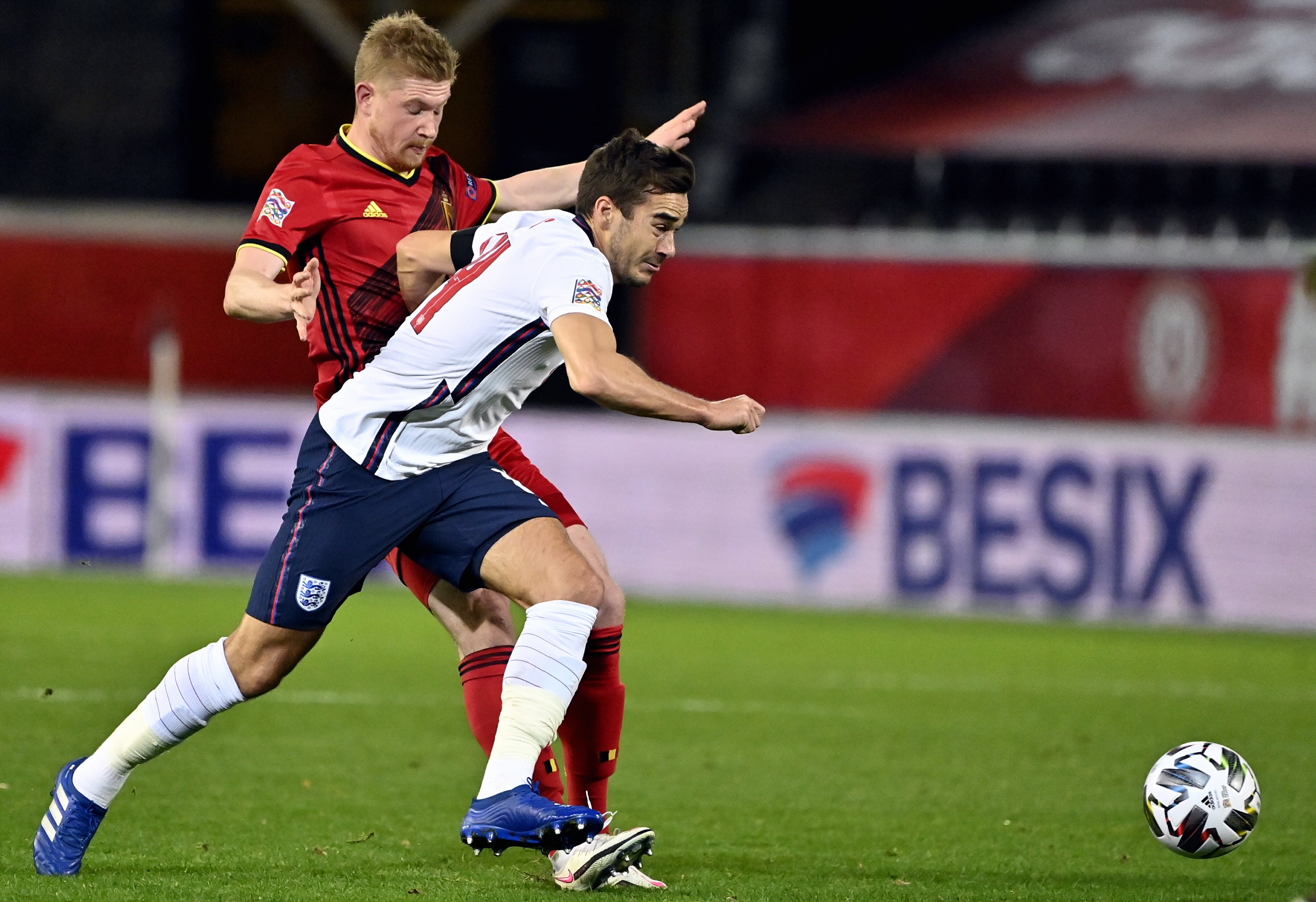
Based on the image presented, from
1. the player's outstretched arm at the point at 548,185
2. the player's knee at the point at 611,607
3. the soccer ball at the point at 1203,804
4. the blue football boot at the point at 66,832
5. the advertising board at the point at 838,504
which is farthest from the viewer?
the advertising board at the point at 838,504

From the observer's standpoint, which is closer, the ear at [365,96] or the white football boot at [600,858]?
the white football boot at [600,858]

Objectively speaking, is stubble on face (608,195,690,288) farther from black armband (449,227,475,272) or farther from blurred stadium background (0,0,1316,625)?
blurred stadium background (0,0,1316,625)

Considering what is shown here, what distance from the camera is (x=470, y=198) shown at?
216 inches

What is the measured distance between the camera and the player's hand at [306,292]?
4.53 metres

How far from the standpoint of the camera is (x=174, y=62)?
1870 centimetres

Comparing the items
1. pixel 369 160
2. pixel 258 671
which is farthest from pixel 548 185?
pixel 258 671

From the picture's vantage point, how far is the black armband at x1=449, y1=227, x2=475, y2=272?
4.79 m

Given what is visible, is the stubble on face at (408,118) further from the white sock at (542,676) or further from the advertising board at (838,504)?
the advertising board at (838,504)

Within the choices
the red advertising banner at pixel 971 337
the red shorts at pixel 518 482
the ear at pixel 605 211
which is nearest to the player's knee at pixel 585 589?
the red shorts at pixel 518 482

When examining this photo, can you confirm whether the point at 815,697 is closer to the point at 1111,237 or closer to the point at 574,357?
the point at 574,357

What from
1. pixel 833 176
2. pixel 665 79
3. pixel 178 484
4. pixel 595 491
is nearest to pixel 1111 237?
pixel 833 176

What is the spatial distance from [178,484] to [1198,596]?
6.45 m

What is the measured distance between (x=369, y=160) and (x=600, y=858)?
6.30ft

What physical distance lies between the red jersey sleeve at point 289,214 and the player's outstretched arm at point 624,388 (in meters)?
0.96
